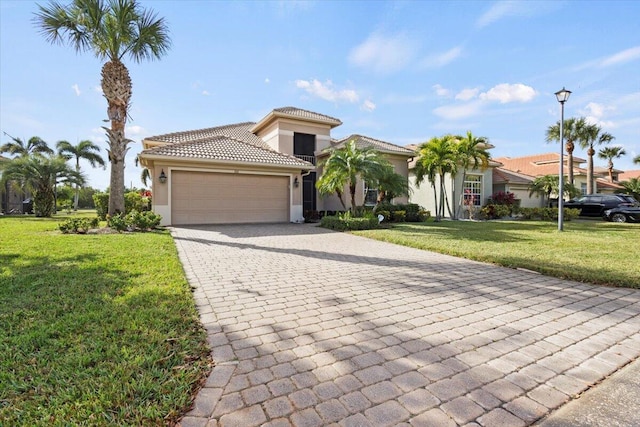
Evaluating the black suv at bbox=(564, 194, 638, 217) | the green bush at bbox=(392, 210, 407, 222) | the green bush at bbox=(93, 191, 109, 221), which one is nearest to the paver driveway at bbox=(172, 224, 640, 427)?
the green bush at bbox=(392, 210, 407, 222)

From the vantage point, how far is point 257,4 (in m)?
10.6

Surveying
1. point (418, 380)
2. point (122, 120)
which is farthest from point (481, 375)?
point (122, 120)

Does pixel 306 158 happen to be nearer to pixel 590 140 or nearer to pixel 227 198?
pixel 227 198

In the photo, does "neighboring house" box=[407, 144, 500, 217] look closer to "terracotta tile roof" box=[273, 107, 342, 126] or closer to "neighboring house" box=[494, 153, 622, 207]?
"terracotta tile roof" box=[273, 107, 342, 126]

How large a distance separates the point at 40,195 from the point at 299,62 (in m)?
19.0

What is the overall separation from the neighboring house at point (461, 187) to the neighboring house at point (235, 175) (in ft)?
17.3

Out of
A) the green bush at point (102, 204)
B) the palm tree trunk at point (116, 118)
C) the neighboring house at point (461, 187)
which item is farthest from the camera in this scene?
the neighboring house at point (461, 187)

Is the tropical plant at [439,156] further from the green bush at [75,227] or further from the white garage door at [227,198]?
the green bush at [75,227]

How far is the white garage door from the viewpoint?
46.6 feet

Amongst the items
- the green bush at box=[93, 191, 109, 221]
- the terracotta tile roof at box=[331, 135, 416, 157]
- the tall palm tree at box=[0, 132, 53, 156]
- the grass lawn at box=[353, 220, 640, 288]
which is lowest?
the grass lawn at box=[353, 220, 640, 288]

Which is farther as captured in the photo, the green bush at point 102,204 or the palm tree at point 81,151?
the palm tree at point 81,151

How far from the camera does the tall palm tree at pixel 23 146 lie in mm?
34500

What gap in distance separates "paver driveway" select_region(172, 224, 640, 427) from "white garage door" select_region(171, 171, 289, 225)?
8939 mm

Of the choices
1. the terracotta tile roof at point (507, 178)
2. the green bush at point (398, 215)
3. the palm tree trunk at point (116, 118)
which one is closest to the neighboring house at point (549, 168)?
the terracotta tile roof at point (507, 178)
